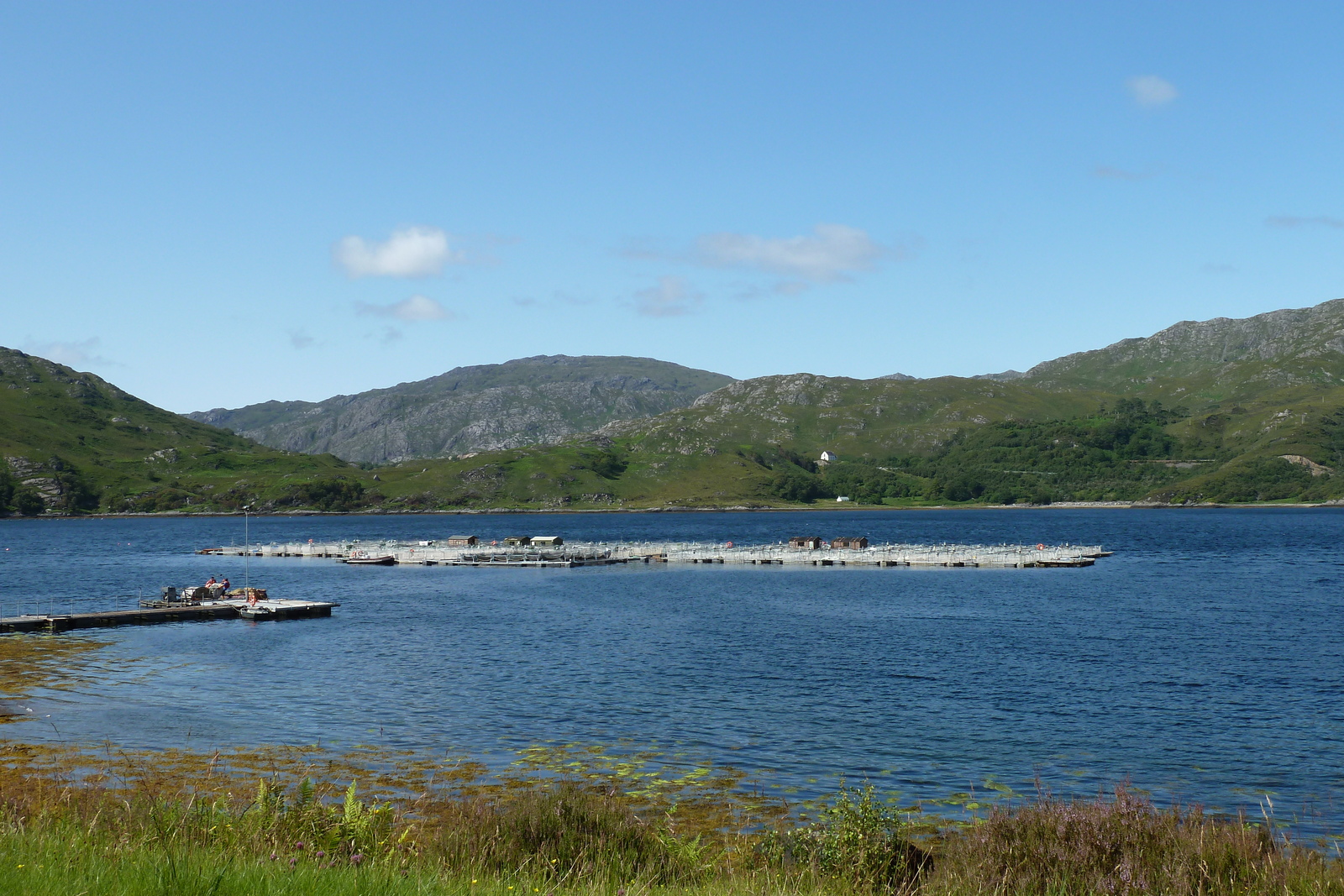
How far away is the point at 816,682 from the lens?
51.1m

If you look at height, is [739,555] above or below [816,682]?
above

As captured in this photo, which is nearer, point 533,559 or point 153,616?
point 153,616

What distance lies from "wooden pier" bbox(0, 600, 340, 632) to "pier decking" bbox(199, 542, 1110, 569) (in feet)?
205

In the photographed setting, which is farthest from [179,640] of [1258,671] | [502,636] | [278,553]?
[278,553]

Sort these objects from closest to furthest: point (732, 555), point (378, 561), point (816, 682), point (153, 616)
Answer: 1. point (816, 682)
2. point (153, 616)
3. point (732, 555)
4. point (378, 561)

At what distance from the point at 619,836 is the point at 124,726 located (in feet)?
95.2

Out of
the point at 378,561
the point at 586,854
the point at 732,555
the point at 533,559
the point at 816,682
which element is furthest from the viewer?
the point at 378,561

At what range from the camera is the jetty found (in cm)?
13262

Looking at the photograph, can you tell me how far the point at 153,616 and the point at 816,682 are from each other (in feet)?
174

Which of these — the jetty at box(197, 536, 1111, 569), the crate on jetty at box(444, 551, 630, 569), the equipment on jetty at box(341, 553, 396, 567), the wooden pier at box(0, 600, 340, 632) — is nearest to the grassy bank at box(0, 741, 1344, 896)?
the wooden pier at box(0, 600, 340, 632)

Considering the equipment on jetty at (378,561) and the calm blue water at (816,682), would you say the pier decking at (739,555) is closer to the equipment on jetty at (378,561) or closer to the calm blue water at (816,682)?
the equipment on jetty at (378,561)

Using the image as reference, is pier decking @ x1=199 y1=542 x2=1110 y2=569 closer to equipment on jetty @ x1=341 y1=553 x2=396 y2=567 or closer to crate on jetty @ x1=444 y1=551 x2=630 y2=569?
crate on jetty @ x1=444 y1=551 x2=630 y2=569

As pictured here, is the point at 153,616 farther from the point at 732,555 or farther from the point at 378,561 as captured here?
the point at 732,555

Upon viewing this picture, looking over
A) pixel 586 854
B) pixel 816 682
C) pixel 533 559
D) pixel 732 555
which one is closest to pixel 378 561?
pixel 533 559
